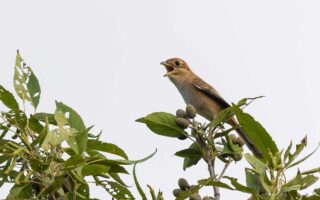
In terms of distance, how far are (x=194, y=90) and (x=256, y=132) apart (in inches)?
202

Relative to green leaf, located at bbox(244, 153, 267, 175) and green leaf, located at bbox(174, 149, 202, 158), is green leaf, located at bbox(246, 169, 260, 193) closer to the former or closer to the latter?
green leaf, located at bbox(244, 153, 267, 175)

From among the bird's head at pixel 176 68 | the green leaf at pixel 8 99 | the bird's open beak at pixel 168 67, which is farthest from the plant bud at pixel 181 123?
the bird's open beak at pixel 168 67

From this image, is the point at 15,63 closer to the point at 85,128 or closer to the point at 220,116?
the point at 85,128

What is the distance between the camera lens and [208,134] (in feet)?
15.2

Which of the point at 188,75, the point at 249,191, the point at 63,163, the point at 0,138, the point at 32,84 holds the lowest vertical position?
the point at 249,191

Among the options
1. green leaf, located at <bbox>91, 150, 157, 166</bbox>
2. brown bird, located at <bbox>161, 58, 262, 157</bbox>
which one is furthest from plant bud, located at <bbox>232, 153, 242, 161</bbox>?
brown bird, located at <bbox>161, 58, 262, 157</bbox>

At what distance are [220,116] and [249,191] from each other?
3.23 feet

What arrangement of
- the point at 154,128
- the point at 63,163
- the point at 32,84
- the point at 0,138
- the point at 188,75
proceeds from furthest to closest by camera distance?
the point at 188,75 < the point at 154,128 < the point at 32,84 < the point at 0,138 < the point at 63,163

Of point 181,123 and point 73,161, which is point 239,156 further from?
point 73,161

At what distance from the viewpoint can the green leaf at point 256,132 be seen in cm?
404

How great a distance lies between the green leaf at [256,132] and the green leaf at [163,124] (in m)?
0.70

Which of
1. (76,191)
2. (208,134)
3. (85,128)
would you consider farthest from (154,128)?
(76,191)

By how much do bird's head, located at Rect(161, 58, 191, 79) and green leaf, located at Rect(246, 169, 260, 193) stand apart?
201 inches

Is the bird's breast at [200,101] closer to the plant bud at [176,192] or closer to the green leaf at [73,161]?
the plant bud at [176,192]
